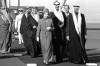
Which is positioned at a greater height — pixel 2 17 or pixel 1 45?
pixel 2 17

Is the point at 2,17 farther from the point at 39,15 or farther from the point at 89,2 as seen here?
the point at 89,2

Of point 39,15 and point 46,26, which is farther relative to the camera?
point 39,15

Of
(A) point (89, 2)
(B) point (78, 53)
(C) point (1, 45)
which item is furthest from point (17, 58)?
(A) point (89, 2)

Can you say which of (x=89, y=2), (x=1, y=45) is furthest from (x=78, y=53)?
(x=89, y=2)

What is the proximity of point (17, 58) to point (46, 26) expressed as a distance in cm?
217

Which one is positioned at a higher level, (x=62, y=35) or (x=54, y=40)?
(x=62, y=35)

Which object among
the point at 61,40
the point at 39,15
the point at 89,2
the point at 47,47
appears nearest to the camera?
the point at 47,47

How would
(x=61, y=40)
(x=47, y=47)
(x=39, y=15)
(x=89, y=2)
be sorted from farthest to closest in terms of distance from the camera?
1. (x=89, y=2)
2. (x=39, y=15)
3. (x=61, y=40)
4. (x=47, y=47)

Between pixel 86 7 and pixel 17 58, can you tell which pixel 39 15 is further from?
pixel 86 7

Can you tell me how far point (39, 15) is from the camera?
15555 mm

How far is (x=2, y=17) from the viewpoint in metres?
15.8

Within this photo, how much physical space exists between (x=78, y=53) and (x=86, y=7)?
1149 inches

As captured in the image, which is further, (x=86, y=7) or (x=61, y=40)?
(x=86, y=7)

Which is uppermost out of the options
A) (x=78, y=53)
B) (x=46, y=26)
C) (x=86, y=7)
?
(x=46, y=26)
